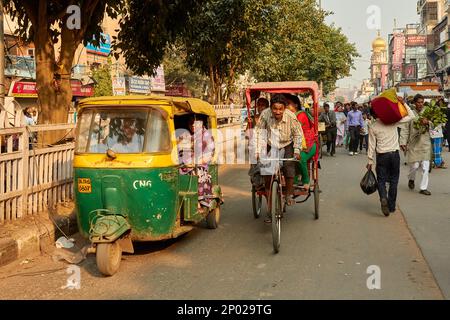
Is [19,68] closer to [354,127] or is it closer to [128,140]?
[354,127]

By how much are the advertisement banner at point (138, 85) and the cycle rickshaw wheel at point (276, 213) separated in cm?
2983

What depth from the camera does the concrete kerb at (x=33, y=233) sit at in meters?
5.88

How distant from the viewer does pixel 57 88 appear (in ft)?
29.3

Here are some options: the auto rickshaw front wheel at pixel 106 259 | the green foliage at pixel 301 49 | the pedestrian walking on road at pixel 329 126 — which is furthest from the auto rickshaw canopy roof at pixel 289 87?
the green foliage at pixel 301 49

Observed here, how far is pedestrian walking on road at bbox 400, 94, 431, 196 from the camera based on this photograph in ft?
33.2

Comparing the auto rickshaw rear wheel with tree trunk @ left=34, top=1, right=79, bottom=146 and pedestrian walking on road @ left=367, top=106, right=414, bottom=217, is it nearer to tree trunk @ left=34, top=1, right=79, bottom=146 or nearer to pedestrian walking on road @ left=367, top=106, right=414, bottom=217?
pedestrian walking on road @ left=367, top=106, right=414, bottom=217

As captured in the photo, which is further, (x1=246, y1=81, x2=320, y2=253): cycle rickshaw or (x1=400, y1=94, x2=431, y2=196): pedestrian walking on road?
(x1=400, y1=94, x2=431, y2=196): pedestrian walking on road

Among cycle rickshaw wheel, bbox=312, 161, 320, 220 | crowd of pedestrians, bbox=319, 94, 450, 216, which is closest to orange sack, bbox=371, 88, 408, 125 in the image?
crowd of pedestrians, bbox=319, 94, 450, 216

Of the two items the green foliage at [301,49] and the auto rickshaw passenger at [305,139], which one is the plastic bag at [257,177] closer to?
the auto rickshaw passenger at [305,139]

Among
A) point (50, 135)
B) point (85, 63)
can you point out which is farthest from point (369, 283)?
point (85, 63)

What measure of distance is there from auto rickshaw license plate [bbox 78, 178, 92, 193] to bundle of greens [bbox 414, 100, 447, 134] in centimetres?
729

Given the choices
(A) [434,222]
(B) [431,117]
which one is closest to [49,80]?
(A) [434,222]

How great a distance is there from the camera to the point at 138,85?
37406mm

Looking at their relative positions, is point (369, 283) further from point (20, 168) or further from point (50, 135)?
point (50, 135)
